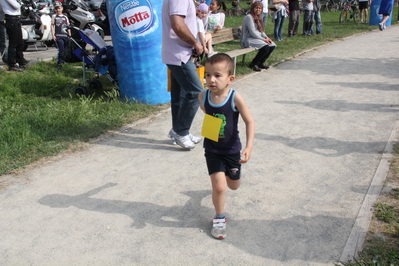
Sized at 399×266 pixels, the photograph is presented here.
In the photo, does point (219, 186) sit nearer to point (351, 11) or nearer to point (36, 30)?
point (36, 30)

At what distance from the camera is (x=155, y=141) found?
5195mm

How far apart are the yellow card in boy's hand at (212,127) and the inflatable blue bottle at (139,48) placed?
3.46 meters

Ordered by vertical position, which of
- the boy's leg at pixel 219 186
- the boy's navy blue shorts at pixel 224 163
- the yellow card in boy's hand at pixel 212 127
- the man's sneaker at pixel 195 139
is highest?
the yellow card in boy's hand at pixel 212 127

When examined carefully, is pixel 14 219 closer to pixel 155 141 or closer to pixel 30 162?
pixel 30 162

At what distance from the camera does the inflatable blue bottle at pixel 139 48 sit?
19.8 ft

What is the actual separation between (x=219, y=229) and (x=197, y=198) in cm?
64

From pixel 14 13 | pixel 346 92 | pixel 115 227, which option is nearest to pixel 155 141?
pixel 115 227

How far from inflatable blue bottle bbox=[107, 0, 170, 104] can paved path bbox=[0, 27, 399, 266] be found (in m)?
0.62

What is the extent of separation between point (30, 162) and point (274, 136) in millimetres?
2983

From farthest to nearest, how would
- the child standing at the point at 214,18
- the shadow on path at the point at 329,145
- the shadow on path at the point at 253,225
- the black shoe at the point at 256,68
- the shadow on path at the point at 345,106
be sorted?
the child standing at the point at 214,18
the black shoe at the point at 256,68
the shadow on path at the point at 345,106
the shadow on path at the point at 329,145
the shadow on path at the point at 253,225

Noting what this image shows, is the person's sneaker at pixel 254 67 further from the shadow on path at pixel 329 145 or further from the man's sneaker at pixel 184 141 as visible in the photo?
the man's sneaker at pixel 184 141

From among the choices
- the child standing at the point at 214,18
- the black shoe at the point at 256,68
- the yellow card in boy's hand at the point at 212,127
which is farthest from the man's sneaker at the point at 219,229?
the child standing at the point at 214,18

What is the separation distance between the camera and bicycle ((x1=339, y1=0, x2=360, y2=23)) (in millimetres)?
20562

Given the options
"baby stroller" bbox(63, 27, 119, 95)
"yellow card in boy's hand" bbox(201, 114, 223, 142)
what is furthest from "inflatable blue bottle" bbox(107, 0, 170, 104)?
"yellow card in boy's hand" bbox(201, 114, 223, 142)
